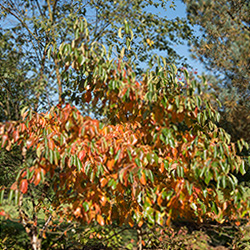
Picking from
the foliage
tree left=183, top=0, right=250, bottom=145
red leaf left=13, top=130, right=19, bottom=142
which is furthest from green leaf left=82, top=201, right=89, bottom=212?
tree left=183, top=0, right=250, bottom=145

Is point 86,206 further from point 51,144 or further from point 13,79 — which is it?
point 13,79

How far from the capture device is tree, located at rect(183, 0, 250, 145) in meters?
5.99

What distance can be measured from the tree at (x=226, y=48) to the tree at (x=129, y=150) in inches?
143

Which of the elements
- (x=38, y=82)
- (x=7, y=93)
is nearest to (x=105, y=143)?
(x=38, y=82)

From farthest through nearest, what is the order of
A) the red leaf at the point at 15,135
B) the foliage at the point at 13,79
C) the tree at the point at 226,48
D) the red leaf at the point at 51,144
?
the tree at the point at 226,48, the foliage at the point at 13,79, the red leaf at the point at 15,135, the red leaf at the point at 51,144

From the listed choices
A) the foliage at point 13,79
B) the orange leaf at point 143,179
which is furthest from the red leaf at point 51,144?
the foliage at point 13,79

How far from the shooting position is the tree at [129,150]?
2.30 meters

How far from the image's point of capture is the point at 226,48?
20.7 ft

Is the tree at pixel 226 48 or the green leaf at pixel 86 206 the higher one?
the tree at pixel 226 48

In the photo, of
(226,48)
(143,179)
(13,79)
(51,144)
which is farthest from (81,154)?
(226,48)

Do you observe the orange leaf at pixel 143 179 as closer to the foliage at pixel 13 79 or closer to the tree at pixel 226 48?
the foliage at pixel 13 79

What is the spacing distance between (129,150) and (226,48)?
4.91 m

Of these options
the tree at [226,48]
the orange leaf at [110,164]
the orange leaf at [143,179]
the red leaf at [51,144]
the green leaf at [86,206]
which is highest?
the tree at [226,48]

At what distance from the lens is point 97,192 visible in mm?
2473
